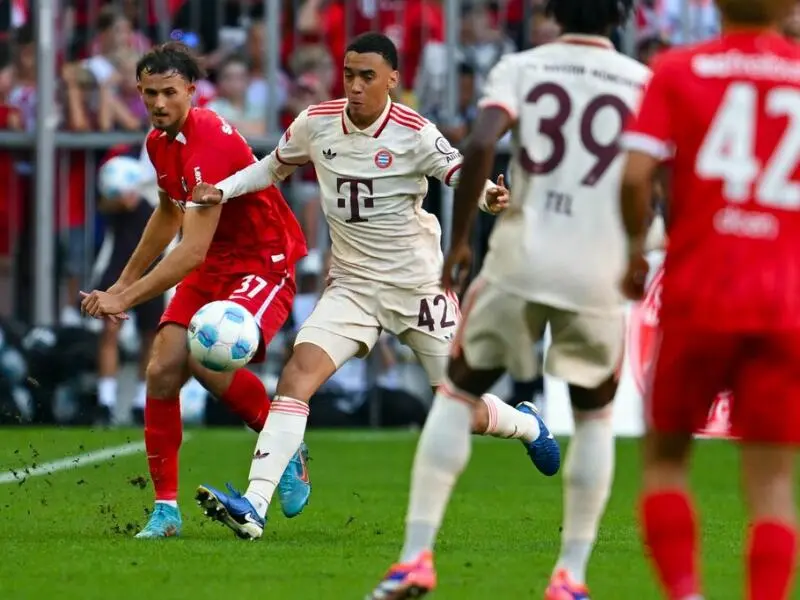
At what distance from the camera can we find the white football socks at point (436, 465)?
21.1 ft

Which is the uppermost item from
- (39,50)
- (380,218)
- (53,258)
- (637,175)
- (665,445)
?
(637,175)

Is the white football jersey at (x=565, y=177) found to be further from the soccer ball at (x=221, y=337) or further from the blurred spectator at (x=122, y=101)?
the blurred spectator at (x=122, y=101)

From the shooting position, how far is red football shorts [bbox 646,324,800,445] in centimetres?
536

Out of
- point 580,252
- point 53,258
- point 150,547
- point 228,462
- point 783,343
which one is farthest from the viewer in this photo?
point 53,258

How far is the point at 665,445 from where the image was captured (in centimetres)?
559

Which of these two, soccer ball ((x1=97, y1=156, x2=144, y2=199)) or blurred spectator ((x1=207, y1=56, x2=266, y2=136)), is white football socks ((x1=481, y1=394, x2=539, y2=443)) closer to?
soccer ball ((x1=97, y1=156, x2=144, y2=199))

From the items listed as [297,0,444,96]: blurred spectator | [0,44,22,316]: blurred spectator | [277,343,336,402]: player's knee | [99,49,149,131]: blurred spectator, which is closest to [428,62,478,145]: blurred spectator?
[297,0,444,96]: blurred spectator

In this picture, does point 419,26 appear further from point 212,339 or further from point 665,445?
point 665,445

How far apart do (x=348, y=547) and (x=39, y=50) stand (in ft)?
31.6

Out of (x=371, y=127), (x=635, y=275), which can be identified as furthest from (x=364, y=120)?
(x=635, y=275)

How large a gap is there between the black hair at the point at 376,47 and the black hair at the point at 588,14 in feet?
7.89

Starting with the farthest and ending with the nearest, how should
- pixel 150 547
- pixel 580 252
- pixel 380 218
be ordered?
pixel 380 218 < pixel 150 547 < pixel 580 252

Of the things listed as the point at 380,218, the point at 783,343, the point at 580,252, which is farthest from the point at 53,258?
the point at 783,343

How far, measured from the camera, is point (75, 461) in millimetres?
12445
